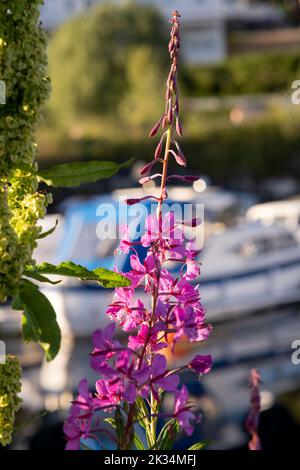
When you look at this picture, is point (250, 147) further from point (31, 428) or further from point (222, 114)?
point (31, 428)

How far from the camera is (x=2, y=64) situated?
1483 mm

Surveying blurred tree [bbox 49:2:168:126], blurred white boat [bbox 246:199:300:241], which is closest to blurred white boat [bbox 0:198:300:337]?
blurred white boat [bbox 246:199:300:241]

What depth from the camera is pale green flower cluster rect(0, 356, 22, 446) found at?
162cm

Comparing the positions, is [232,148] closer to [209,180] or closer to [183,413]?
[209,180]

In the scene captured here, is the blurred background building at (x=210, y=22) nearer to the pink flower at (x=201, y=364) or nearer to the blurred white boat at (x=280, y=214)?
the blurred white boat at (x=280, y=214)

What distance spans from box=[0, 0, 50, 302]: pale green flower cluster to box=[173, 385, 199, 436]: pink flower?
0.32 metres

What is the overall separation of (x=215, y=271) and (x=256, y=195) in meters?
8.95

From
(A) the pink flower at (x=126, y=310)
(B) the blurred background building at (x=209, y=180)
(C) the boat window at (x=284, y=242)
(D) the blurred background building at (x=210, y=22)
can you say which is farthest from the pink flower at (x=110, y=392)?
(D) the blurred background building at (x=210, y=22)

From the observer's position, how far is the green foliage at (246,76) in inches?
1171

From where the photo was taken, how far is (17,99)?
150 cm

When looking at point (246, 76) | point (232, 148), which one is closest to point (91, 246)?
point (232, 148)

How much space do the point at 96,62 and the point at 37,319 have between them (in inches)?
982

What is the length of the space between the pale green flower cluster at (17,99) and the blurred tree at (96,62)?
22944 mm
